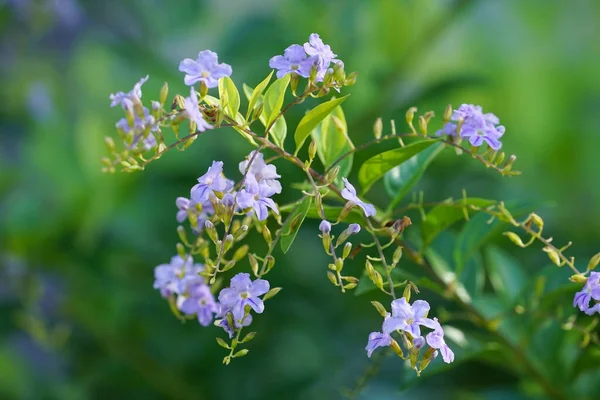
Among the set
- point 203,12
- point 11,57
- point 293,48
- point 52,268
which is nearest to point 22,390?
point 52,268

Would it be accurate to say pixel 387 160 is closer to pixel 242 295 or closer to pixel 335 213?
pixel 335 213

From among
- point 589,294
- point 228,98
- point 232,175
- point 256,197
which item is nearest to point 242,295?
point 256,197

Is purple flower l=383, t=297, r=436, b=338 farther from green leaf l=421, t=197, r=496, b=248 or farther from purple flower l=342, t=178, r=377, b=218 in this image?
green leaf l=421, t=197, r=496, b=248

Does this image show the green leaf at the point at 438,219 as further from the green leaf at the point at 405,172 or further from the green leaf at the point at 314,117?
the green leaf at the point at 314,117

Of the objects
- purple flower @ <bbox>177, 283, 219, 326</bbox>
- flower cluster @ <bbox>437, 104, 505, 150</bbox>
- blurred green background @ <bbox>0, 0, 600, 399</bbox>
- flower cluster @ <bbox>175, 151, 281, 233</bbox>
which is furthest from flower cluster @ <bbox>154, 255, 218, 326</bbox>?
blurred green background @ <bbox>0, 0, 600, 399</bbox>

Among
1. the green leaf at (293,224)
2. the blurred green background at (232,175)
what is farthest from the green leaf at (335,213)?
the blurred green background at (232,175)
